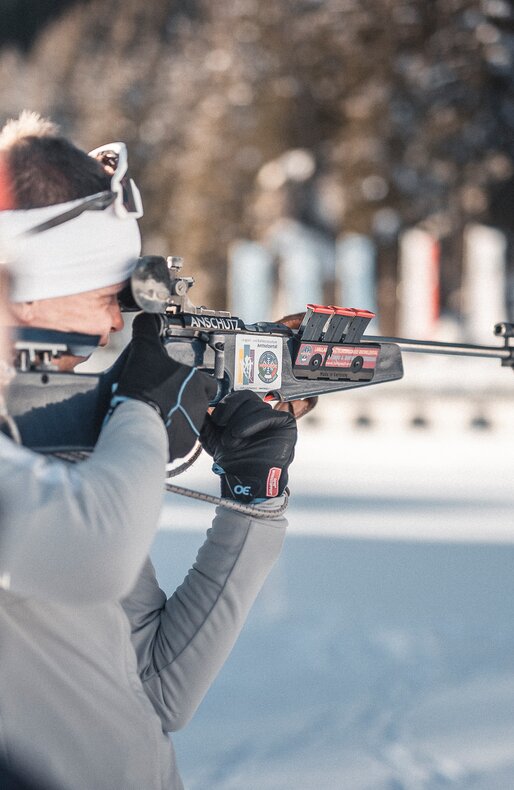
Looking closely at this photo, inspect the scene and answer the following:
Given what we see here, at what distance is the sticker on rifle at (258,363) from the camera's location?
165 centimetres

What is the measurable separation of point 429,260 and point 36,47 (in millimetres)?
19058

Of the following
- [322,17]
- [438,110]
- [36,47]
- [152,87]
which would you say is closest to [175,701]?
[438,110]

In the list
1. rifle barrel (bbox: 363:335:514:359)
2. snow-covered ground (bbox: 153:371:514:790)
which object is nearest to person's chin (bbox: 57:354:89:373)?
rifle barrel (bbox: 363:335:514:359)

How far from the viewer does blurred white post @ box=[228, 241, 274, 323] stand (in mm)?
21875

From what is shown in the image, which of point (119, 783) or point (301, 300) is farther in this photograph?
point (301, 300)

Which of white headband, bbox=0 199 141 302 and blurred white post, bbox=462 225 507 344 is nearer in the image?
white headband, bbox=0 199 141 302

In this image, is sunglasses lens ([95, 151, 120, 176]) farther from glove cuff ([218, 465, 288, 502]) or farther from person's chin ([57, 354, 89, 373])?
glove cuff ([218, 465, 288, 502])

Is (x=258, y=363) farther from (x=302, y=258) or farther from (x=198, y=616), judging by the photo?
(x=302, y=258)

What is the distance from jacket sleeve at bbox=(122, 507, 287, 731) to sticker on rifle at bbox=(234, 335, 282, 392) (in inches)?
11.0

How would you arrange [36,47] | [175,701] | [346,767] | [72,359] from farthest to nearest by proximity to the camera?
[36,47]
[346,767]
[175,701]
[72,359]

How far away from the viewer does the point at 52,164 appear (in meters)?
1.16

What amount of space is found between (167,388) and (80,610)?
263 mm

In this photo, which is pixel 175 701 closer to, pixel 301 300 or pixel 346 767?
pixel 346 767

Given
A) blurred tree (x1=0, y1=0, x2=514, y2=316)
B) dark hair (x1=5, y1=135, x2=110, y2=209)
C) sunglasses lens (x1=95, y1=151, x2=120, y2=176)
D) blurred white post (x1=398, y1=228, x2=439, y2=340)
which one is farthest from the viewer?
blurred white post (x1=398, y1=228, x2=439, y2=340)
